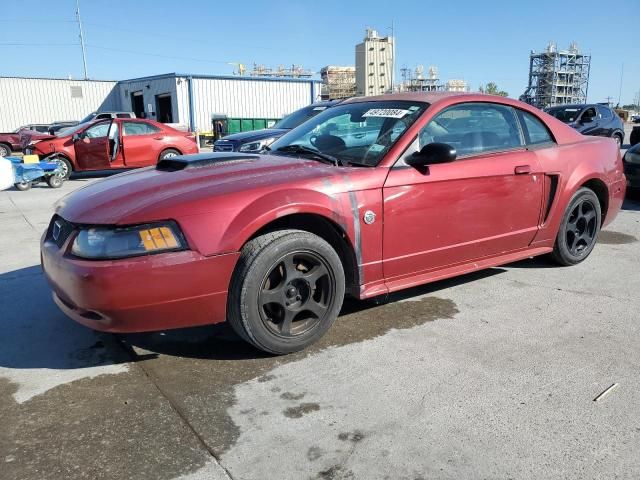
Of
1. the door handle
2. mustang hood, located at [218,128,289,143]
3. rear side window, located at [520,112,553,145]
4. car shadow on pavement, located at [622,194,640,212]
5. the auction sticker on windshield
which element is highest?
the auction sticker on windshield

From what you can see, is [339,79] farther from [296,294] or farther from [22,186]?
[296,294]

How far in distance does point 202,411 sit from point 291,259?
0.94m

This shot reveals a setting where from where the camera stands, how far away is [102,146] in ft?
40.5

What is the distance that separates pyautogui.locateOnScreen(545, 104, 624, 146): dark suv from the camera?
604 inches

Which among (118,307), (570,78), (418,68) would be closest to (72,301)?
Answer: (118,307)

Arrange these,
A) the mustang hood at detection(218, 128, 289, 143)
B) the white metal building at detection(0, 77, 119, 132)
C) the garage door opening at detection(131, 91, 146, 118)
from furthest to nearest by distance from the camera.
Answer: the garage door opening at detection(131, 91, 146, 118) < the white metal building at detection(0, 77, 119, 132) < the mustang hood at detection(218, 128, 289, 143)

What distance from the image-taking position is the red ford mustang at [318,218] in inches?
105

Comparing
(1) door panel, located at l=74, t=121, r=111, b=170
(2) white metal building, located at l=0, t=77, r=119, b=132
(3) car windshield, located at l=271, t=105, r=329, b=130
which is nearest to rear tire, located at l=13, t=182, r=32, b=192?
(1) door panel, located at l=74, t=121, r=111, b=170

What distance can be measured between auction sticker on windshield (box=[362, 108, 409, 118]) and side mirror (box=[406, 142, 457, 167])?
0.41 meters

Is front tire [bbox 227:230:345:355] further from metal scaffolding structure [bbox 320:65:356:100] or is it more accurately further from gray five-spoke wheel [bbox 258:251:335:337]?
metal scaffolding structure [bbox 320:65:356:100]

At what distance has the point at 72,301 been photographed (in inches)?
108

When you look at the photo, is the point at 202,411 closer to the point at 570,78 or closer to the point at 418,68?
the point at 570,78

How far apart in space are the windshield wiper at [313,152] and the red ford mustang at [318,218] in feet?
0.07

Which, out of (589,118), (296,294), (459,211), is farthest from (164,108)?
(296,294)
